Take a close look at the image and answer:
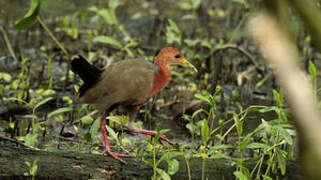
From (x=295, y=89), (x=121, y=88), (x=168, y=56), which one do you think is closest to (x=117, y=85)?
(x=121, y=88)

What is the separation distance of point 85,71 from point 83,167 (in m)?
0.79

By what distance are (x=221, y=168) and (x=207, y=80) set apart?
2.88 m

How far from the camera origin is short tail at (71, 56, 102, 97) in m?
3.54

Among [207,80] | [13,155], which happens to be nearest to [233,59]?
[207,80]

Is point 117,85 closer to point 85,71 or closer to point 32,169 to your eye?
point 85,71

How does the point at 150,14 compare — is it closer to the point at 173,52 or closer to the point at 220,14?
the point at 220,14

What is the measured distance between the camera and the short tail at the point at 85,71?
3.54 meters

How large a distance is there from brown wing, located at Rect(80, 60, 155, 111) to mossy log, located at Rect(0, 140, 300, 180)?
47cm

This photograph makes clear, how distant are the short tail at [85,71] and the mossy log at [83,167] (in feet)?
1.95

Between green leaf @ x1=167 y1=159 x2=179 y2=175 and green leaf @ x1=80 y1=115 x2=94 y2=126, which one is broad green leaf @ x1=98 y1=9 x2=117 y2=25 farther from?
green leaf @ x1=167 y1=159 x2=179 y2=175

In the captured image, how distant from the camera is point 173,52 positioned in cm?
418

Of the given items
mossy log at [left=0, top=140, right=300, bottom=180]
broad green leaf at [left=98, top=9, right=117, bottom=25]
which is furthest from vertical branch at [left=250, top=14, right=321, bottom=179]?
broad green leaf at [left=98, top=9, right=117, bottom=25]

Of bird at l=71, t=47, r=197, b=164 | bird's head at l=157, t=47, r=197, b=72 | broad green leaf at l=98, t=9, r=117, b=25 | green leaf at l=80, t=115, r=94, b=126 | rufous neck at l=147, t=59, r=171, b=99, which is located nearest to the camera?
bird at l=71, t=47, r=197, b=164

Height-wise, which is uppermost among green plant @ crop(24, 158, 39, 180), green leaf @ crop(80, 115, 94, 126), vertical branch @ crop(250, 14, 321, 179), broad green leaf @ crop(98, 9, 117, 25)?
broad green leaf @ crop(98, 9, 117, 25)
